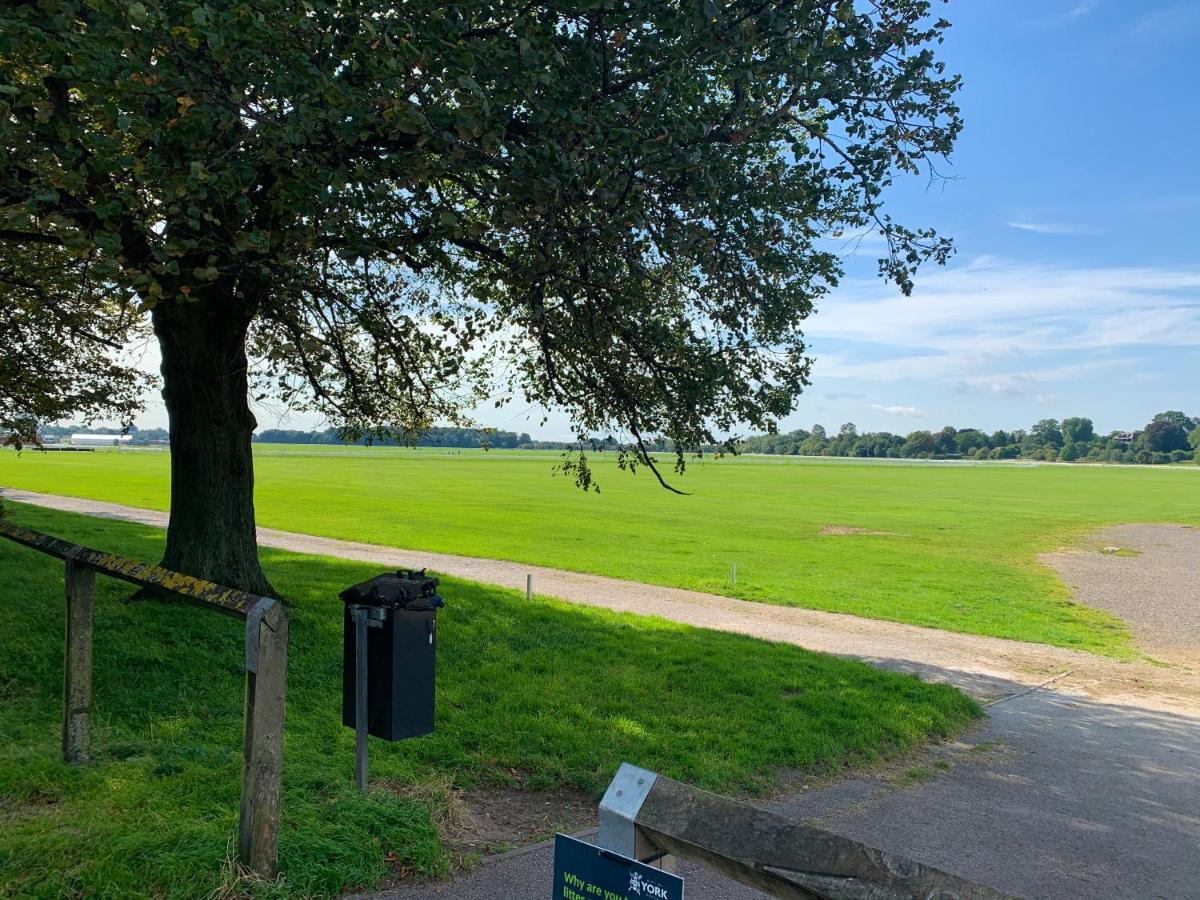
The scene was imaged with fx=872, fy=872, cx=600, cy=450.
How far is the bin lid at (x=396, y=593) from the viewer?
17.2 feet

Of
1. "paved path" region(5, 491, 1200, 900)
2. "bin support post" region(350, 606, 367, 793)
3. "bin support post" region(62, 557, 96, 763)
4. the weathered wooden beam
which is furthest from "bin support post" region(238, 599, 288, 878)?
"bin support post" region(62, 557, 96, 763)

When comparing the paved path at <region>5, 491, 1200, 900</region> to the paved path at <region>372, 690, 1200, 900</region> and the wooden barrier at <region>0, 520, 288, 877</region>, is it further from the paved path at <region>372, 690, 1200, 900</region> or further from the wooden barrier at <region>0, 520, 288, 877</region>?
the wooden barrier at <region>0, 520, 288, 877</region>

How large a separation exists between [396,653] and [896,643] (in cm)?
1041

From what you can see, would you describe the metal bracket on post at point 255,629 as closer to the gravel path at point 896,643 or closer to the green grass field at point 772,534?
the gravel path at point 896,643

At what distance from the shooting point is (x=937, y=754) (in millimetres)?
7617

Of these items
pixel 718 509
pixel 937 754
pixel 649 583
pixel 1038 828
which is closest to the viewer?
pixel 1038 828

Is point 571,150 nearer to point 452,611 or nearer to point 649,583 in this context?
point 452,611

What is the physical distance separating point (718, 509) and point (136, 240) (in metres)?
41.3

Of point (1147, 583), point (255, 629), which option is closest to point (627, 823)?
point (255, 629)

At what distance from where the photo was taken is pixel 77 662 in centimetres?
527

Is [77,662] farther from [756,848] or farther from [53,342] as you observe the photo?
[53,342]

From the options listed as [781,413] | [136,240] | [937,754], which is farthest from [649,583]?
[136,240]

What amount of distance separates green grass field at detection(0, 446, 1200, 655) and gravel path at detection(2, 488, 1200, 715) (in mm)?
1321

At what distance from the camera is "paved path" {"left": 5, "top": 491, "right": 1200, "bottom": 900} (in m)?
5.08
